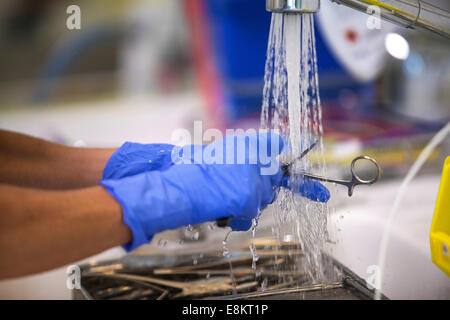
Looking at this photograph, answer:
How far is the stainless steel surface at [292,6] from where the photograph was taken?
63 cm

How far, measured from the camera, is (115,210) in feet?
1.96

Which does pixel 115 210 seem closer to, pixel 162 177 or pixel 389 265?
pixel 162 177

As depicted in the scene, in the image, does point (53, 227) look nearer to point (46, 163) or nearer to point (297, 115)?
point (46, 163)

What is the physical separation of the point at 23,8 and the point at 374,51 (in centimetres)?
158

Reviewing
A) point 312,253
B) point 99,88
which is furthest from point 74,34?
point 312,253

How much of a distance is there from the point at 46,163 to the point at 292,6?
20.3 inches

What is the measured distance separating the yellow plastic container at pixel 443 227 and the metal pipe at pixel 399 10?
218 mm

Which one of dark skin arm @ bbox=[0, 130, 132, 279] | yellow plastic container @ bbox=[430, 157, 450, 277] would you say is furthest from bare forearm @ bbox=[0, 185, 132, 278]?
yellow plastic container @ bbox=[430, 157, 450, 277]

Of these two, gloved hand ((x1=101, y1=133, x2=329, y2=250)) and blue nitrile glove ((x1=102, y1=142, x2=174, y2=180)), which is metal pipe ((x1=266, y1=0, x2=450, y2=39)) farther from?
blue nitrile glove ((x1=102, y1=142, x2=174, y2=180))

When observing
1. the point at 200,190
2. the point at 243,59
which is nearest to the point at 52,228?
the point at 200,190

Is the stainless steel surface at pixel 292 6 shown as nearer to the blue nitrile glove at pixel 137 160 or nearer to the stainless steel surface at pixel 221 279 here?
the blue nitrile glove at pixel 137 160

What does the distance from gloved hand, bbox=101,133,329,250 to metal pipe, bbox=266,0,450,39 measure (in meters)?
0.20

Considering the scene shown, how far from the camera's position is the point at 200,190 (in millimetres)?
647
